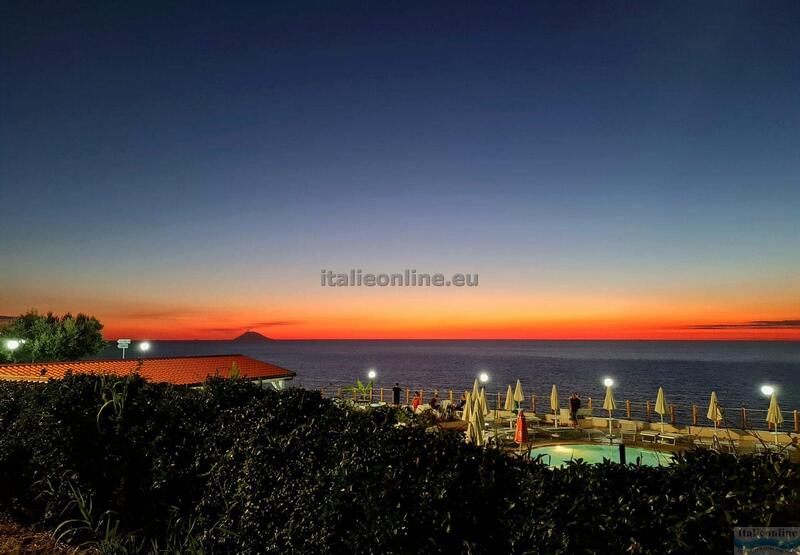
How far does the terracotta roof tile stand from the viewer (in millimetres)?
20567

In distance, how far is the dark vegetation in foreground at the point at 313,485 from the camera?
297 centimetres

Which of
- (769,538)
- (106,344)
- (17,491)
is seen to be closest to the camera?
(769,538)

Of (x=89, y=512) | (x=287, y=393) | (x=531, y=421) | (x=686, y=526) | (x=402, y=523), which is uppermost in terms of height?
(x=287, y=393)

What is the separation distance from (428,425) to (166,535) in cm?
350

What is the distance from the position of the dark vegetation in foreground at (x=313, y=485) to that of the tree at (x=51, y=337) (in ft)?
151

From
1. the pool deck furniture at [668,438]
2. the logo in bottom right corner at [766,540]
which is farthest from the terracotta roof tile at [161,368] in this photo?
the logo in bottom right corner at [766,540]

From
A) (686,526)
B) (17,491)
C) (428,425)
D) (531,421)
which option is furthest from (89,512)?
(531,421)

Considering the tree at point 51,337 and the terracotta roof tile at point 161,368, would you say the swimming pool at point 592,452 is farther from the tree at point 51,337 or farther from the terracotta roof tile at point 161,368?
the tree at point 51,337

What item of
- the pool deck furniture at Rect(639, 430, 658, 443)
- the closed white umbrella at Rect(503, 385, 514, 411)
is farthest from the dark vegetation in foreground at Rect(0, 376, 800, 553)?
the closed white umbrella at Rect(503, 385, 514, 411)

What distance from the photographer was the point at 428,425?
4375 mm

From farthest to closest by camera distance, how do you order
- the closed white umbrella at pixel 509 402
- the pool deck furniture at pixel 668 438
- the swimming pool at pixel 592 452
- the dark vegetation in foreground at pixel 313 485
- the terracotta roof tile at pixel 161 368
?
the closed white umbrella at pixel 509 402, the terracotta roof tile at pixel 161 368, the pool deck furniture at pixel 668 438, the swimming pool at pixel 592 452, the dark vegetation in foreground at pixel 313 485

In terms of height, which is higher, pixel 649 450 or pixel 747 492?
pixel 747 492

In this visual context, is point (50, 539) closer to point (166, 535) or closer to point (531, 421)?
point (166, 535)

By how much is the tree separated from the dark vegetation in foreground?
4604cm
